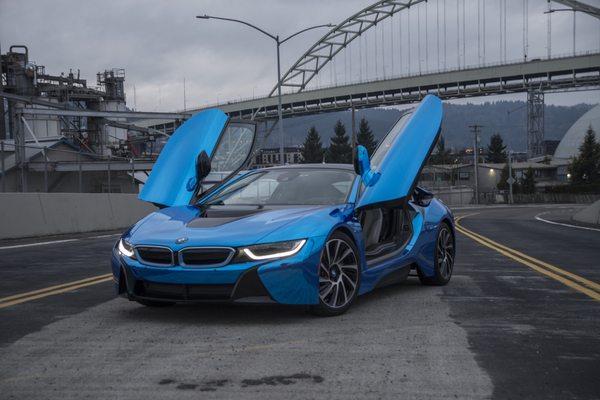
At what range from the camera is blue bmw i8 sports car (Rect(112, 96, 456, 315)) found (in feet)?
16.4

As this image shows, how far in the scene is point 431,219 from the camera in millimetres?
7281

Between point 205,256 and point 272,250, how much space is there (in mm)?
479

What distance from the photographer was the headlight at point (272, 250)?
4.96m

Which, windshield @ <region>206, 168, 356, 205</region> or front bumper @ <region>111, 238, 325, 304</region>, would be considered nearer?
front bumper @ <region>111, 238, 325, 304</region>

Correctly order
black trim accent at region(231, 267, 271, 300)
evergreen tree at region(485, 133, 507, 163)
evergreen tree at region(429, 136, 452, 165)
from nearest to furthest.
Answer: black trim accent at region(231, 267, 271, 300)
evergreen tree at region(429, 136, 452, 165)
evergreen tree at region(485, 133, 507, 163)

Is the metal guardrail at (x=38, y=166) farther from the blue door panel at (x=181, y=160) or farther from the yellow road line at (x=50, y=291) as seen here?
the blue door panel at (x=181, y=160)

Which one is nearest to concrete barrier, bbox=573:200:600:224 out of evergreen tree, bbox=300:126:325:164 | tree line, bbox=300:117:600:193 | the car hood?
the car hood

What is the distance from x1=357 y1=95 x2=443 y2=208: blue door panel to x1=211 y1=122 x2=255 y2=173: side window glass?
1698mm

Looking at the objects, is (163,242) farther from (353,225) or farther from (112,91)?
(112,91)

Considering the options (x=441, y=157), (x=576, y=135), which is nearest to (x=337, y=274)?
(x=441, y=157)

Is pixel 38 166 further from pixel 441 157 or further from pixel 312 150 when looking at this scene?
A: pixel 441 157

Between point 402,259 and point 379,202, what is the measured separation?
2.26 ft

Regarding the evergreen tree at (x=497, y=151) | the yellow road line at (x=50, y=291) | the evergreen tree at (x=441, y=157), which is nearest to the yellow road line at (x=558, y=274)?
the yellow road line at (x=50, y=291)

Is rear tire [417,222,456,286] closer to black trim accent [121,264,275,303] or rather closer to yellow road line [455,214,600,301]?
yellow road line [455,214,600,301]
